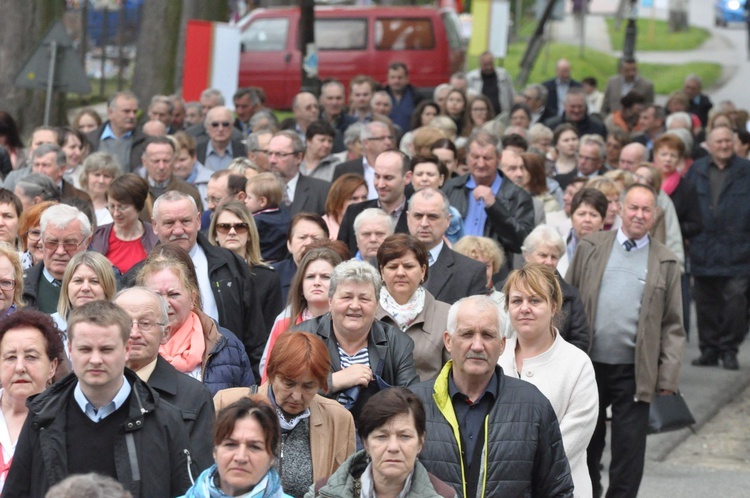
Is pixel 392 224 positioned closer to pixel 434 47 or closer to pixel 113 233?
pixel 113 233

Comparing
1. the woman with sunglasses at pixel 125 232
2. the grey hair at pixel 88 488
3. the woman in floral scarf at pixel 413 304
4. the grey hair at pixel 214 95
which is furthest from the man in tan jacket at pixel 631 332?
the grey hair at pixel 214 95

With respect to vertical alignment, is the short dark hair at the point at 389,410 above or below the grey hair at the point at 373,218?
below

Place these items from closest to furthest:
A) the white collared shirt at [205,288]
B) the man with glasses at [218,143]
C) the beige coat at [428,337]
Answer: the beige coat at [428,337] → the white collared shirt at [205,288] → the man with glasses at [218,143]

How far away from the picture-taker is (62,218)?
9367mm

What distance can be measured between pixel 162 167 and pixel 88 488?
8060 millimetres

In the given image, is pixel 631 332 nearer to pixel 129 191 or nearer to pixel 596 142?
pixel 129 191

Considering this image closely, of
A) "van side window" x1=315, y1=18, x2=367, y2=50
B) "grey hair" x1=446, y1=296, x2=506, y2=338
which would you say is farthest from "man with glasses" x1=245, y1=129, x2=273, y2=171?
"van side window" x1=315, y1=18, x2=367, y2=50

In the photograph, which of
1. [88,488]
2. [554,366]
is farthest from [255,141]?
[88,488]

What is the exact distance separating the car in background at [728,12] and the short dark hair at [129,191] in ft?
143

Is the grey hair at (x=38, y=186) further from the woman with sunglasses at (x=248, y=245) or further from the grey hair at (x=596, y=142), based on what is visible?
the grey hair at (x=596, y=142)

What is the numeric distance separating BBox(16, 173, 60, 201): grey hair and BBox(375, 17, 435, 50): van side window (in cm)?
1850

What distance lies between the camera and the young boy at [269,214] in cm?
1152

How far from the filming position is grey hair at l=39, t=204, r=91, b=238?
9348 mm

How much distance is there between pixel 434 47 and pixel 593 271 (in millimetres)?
19633
